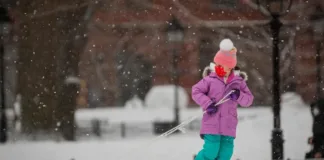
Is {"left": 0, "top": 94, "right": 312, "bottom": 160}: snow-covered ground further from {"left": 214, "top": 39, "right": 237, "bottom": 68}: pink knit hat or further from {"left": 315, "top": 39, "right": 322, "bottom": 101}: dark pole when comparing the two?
{"left": 214, "top": 39, "right": 237, "bottom": 68}: pink knit hat

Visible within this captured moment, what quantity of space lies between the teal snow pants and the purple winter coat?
72 millimetres

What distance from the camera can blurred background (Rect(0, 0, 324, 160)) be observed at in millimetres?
11445

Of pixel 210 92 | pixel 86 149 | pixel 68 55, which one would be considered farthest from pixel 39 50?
pixel 210 92

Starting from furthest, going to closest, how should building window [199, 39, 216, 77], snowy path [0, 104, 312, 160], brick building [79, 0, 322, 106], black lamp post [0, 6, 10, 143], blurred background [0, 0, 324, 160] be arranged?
building window [199, 39, 216, 77], brick building [79, 0, 322, 106], black lamp post [0, 6, 10, 143], blurred background [0, 0, 324, 160], snowy path [0, 104, 312, 160]

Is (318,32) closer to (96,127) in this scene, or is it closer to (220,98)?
(96,127)

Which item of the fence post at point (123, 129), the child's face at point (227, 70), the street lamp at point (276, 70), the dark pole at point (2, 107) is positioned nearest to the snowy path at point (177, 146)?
the dark pole at point (2, 107)

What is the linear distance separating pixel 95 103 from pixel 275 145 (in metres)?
8.03

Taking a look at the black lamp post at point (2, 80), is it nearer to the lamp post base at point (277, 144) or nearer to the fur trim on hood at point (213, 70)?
the lamp post base at point (277, 144)

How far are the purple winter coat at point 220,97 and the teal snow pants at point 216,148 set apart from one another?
0.07 meters

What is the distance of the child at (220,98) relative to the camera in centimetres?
611

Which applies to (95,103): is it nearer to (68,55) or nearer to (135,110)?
(135,110)

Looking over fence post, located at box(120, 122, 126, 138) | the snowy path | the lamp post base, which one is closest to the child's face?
the lamp post base

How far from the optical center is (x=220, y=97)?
6.14 meters

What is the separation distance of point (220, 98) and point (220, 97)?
11mm
